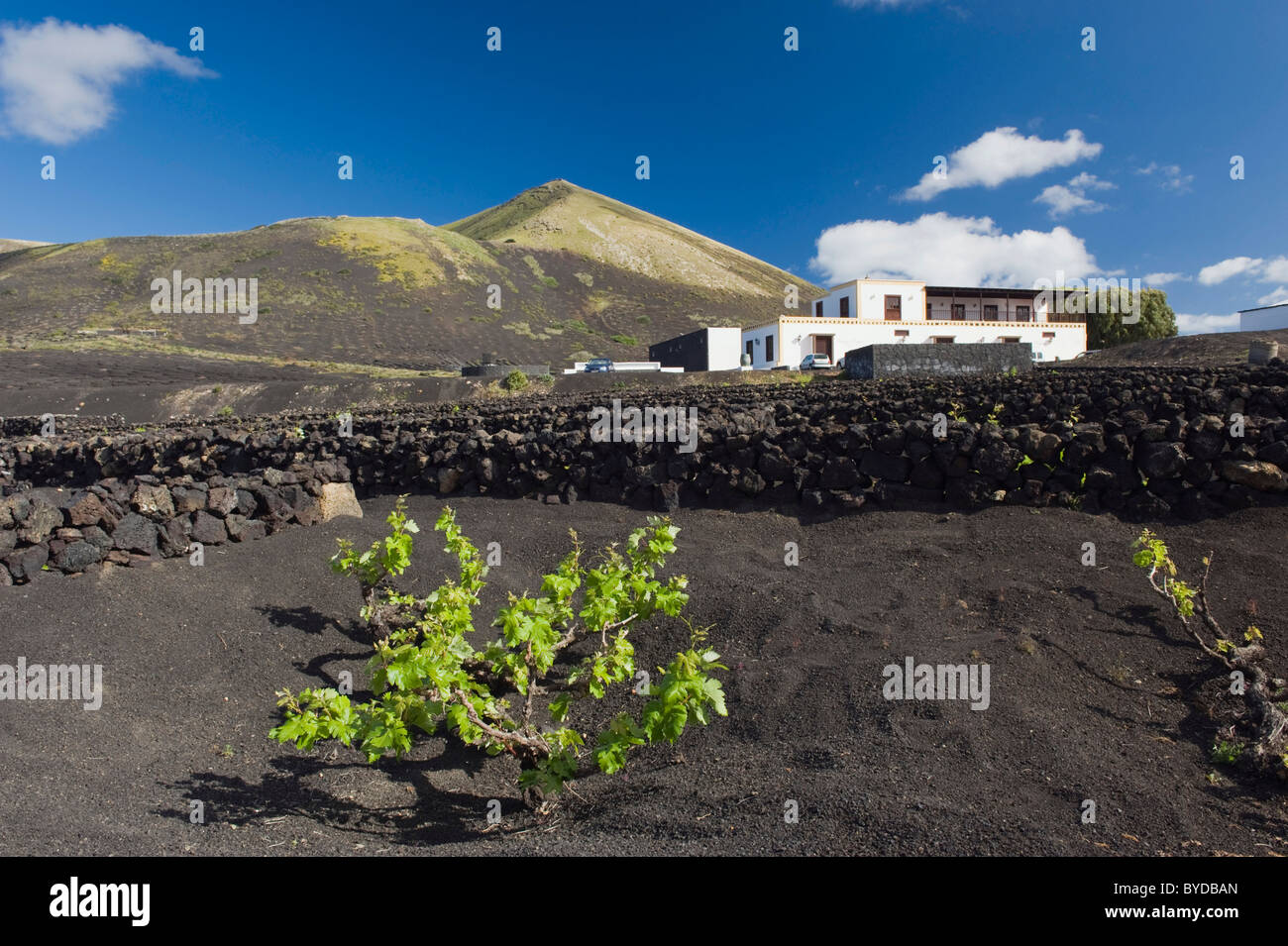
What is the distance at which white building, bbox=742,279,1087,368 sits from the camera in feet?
139

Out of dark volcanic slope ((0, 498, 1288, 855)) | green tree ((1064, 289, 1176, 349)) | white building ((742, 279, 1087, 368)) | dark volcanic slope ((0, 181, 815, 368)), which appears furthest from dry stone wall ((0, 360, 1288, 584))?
green tree ((1064, 289, 1176, 349))

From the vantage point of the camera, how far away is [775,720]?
4.72m

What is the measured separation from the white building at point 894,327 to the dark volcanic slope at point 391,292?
65.5 ft

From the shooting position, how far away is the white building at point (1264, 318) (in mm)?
34834

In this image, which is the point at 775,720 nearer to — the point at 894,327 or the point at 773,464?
the point at 773,464

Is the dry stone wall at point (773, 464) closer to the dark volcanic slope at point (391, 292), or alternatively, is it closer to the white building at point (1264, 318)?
the white building at point (1264, 318)

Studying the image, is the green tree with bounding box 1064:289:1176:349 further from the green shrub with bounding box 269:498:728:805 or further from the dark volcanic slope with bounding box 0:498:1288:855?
the green shrub with bounding box 269:498:728:805

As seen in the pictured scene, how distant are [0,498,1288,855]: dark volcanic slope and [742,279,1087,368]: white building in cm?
3293

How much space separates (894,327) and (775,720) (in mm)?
43042

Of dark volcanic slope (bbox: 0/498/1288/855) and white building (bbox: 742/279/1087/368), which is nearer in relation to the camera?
dark volcanic slope (bbox: 0/498/1288/855)

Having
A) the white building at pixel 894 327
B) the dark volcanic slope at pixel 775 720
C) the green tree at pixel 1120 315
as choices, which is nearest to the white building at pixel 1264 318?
the white building at pixel 894 327

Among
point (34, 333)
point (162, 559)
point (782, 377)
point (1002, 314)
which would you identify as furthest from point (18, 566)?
point (1002, 314)

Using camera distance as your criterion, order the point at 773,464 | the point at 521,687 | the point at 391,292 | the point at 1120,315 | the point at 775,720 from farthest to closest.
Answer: the point at 391,292 → the point at 1120,315 → the point at 773,464 → the point at 775,720 → the point at 521,687

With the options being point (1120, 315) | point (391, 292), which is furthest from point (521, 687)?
point (391, 292)
